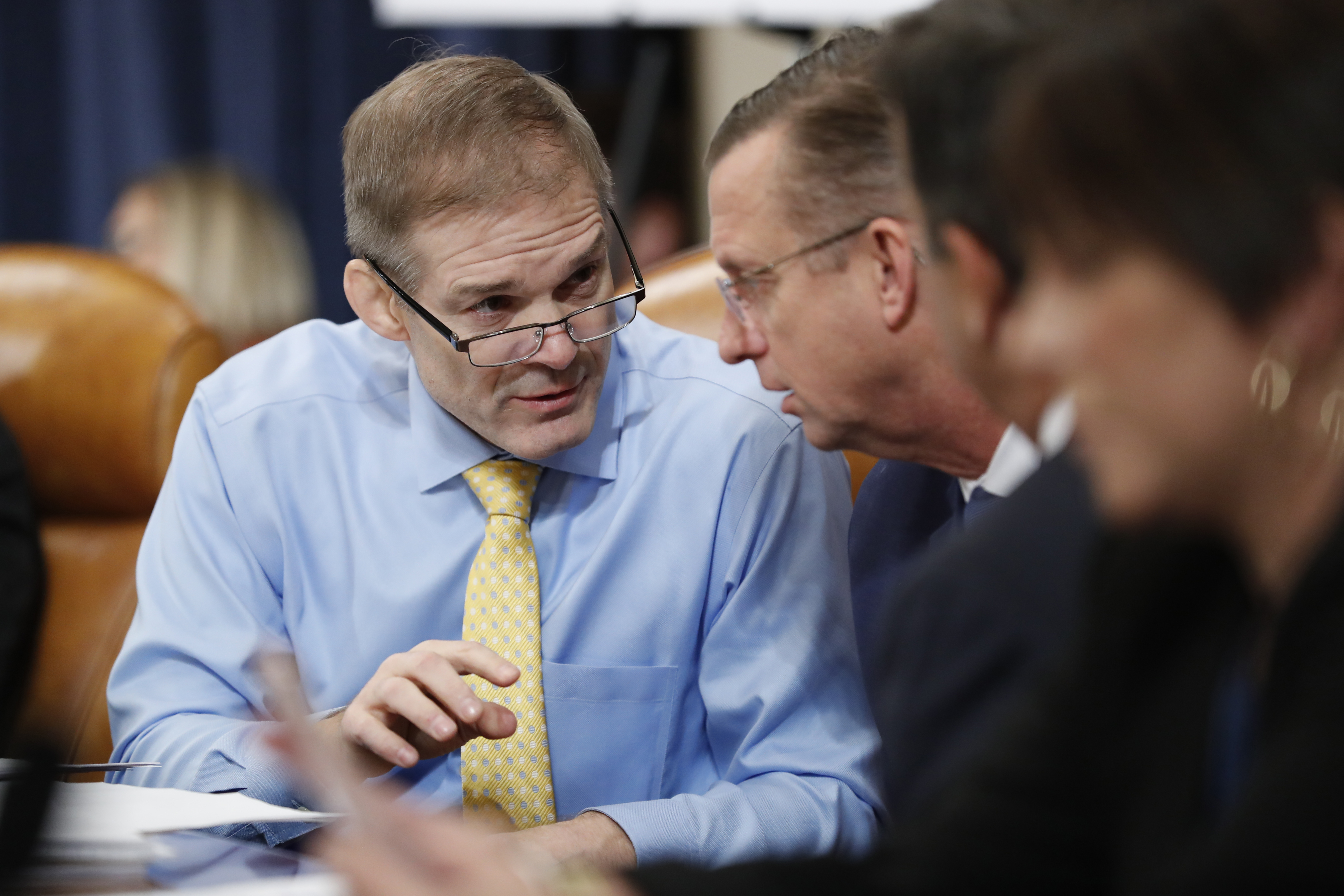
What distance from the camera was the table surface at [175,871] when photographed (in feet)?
2.41

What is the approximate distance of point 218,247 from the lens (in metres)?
2.82

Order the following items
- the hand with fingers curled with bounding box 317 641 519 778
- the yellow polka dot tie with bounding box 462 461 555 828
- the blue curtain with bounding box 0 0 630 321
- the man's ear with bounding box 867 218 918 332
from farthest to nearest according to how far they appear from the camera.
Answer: the blue curtain with bounding box 0 0 630 321 → the yellow polka dot tie with bounding box 462 461 555 828 → the man's ear with bounding box 867 218 918 332 → the hand with fingers curled with bounding box 317 641 519 778

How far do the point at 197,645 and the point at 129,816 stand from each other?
485 millimetres

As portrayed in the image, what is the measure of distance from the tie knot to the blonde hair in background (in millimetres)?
1505

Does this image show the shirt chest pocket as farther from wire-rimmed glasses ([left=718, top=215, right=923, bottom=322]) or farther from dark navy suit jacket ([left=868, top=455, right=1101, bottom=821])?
dark navy suit jacket ([left=868, top=455, right=1101, bottom=821])

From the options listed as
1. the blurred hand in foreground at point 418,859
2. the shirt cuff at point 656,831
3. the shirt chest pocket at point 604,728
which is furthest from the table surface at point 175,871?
the shirt chest pocket at point 604,728

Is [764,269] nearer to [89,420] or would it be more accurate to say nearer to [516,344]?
[516,344]

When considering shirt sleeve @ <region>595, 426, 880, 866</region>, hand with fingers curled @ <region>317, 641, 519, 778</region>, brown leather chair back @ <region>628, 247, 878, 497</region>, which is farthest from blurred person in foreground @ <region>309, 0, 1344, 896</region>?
brown leather chair back @ <region>628, 247, 878, 497</region>

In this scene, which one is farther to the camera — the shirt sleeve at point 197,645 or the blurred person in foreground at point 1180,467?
the shirt sleeve at point 197,645

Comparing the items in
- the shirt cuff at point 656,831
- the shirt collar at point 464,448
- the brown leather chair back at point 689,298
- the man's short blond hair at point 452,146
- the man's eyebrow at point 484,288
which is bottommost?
the shirt cuff at point 656,831

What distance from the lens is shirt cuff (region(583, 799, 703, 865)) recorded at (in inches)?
43.4

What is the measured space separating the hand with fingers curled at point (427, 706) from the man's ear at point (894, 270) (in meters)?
0.46

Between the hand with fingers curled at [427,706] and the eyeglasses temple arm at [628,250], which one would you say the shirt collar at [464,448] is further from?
the hand with fingers curled at [427,706]

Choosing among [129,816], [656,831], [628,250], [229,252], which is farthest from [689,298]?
[229,252]
